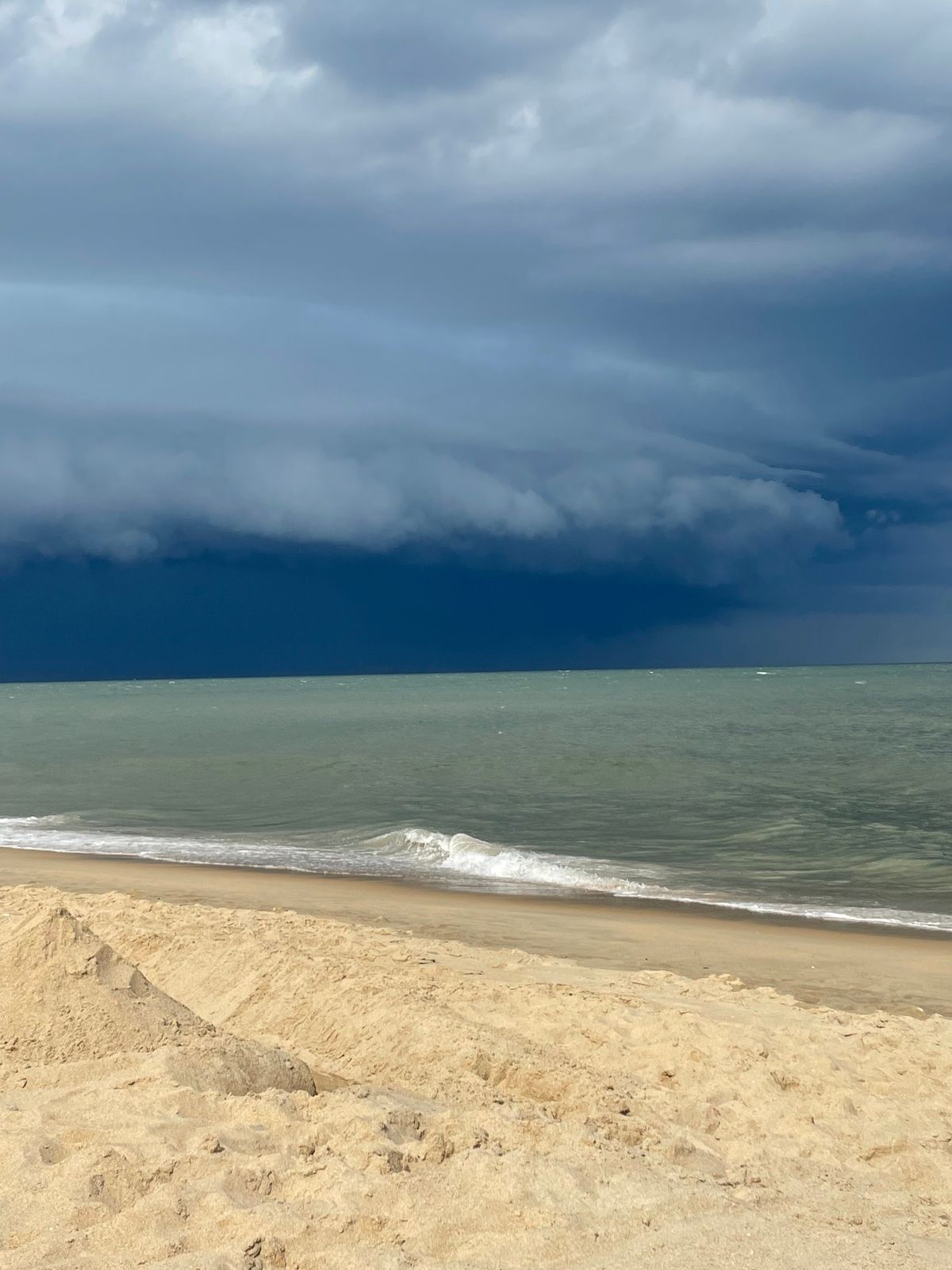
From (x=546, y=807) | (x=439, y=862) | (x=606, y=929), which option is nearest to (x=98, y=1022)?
(x=606, y=929)

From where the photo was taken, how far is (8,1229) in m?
3.83

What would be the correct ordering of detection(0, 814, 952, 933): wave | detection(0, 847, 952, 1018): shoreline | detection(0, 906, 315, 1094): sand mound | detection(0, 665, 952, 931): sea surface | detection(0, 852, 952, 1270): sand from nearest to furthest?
1. detection(0, 852, 952, 1270): sand
2. detection(0, 906, 315, 1094): sand mound
3. detection(0, 847, 952, 1018): shoreline
4. detection(0, 814, 952, 933): wave
5. detection(0, 665, 952, 931): sea surface

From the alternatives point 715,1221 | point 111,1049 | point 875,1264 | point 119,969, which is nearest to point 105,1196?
point 111,1049

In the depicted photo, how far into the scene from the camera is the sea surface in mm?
15633

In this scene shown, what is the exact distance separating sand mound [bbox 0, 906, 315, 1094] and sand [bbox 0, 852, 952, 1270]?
17 mm

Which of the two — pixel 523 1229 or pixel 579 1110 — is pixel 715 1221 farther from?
pixel 579 1110

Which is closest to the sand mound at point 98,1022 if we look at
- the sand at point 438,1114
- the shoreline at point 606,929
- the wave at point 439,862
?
the sand at point 438,1114

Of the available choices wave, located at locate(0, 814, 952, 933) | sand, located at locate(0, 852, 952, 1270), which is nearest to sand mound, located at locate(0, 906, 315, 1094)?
sand, located at locate(0, 852, 952, 1270)

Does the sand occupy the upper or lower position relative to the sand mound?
lower

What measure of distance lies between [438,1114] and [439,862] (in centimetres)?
1205

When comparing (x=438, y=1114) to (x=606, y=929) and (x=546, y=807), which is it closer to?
(x=606, y=929)

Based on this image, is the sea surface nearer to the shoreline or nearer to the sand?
the shoreline

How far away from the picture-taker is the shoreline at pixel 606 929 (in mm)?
9680

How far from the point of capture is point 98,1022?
566 centimetres
